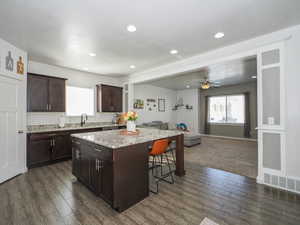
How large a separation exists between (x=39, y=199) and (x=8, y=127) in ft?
6.02

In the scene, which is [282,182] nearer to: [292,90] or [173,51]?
[292,90]

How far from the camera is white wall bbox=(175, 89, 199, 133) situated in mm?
8609

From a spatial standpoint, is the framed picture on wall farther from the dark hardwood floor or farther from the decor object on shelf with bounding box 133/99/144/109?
the dark hardwood floor

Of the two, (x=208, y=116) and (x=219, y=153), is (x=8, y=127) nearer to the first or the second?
(x=219, y=153)

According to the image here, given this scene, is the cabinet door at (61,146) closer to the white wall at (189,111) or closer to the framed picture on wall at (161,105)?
the framed picture on wall at (161,105)

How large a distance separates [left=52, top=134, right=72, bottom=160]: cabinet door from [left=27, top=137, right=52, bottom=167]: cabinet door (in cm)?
14

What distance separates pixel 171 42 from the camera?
3.02 meters

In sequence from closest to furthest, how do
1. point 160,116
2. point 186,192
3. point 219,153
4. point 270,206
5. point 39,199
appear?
point 270,206 → point 39,199 → point 186,192 → point 219,153 → point 160,116

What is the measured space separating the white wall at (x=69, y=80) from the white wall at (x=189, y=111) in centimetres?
464

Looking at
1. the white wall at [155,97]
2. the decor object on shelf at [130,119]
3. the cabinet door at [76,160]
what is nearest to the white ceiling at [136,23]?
the decor object on shelf at [130,119]

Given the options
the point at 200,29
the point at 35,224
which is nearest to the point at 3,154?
the point at 35,224

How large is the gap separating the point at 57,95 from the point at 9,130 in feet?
4.82

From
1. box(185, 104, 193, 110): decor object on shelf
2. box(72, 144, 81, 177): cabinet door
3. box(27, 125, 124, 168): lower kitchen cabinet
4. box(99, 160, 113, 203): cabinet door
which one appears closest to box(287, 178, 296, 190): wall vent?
box(99, 160, 113, 203): cabinet door

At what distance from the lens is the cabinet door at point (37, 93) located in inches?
144
